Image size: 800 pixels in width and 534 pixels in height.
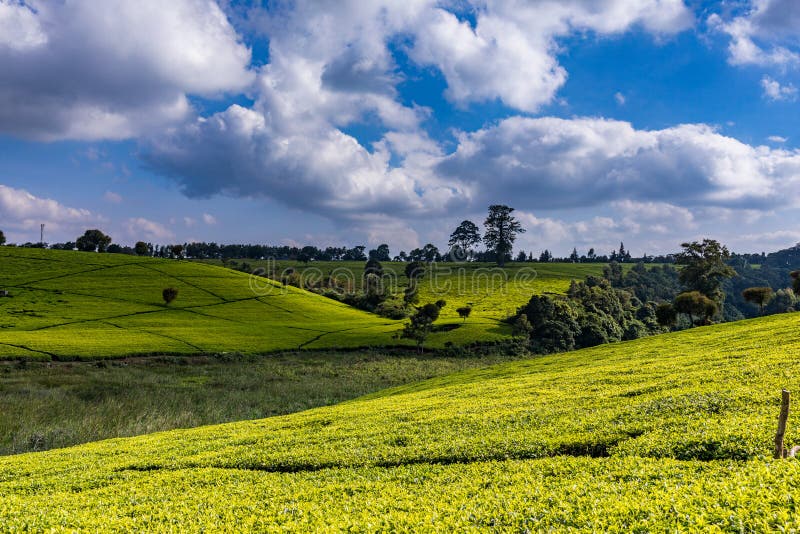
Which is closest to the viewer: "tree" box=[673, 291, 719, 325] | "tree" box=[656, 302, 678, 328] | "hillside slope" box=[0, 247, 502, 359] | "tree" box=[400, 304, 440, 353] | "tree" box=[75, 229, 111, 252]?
"hillside slope" box=[0, 247, 502, 359]

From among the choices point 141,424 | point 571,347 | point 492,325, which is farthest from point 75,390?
point 571,347

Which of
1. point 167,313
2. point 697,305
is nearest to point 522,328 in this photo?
point 697,305

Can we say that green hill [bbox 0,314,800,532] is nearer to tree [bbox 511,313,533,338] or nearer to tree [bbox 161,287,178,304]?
tree [bbox 511,313,533,338]

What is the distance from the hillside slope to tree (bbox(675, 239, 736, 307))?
4617 cm

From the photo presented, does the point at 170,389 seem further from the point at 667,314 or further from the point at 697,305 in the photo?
the point at 697,305

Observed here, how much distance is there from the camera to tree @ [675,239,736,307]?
3812 inches

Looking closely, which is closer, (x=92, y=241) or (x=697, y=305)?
(x=697, y=305)

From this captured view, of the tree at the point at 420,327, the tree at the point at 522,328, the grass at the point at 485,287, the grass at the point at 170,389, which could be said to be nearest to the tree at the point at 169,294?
the grass at the point at 170,389

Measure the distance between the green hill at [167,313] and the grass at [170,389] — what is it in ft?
22.8

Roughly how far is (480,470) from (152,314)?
330 feet

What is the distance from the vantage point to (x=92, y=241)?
580 ft

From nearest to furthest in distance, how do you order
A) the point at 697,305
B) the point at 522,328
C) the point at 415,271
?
the point at 697,305
the point at 522,328
the point at 415,271

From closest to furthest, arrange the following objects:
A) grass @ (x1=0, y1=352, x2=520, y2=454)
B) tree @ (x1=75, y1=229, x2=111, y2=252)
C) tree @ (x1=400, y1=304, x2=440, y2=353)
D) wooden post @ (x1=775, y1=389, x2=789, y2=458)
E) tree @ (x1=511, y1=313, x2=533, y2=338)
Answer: wooden post @ (x1=775, y1=389, x2=789, y2=458)
grass @ (x1=0, y1=352, x2=520, y2=454)
tree @ (x1=400, y1=304, x2=440, y2=353)
tree @ (x1=511, y1=313, x2=533, y2=338)
tree @ (x1=75, y1=229, x2=111, y2=252)

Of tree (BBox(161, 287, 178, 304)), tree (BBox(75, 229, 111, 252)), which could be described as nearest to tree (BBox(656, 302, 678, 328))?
tree (BBox(161, 287, 178, 304))
